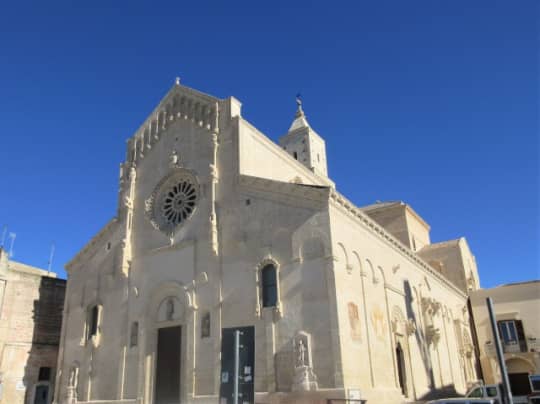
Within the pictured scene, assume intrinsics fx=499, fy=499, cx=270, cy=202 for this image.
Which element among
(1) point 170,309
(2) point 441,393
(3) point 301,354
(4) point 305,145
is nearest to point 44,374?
(1) point 170,309

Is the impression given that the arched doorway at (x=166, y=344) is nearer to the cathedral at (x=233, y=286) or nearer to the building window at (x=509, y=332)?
the cathedral at (x=233, y=286)

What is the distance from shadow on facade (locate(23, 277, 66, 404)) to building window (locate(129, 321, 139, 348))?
888cm

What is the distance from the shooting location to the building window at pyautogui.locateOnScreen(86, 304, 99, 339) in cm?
2716

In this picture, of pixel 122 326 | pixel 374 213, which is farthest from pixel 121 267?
pixel 374 213

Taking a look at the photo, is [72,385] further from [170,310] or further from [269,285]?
[269,285]

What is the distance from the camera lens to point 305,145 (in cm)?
4219

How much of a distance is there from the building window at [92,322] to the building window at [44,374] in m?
5.69

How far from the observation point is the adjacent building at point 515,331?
34.4 m

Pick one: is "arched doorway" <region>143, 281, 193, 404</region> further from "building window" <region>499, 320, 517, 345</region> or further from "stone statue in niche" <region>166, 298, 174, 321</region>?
"building window" <region>499, 320, 517, 345</region>

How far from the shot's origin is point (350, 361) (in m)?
18.7

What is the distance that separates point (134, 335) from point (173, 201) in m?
7.13

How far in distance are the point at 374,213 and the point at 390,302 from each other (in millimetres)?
20943

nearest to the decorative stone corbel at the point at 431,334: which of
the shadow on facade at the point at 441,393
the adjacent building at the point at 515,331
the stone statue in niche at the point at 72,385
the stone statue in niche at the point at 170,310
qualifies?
the shadow on facade at the point at 441,393

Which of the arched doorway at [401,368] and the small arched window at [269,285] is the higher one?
the small arched window at [269,285]
